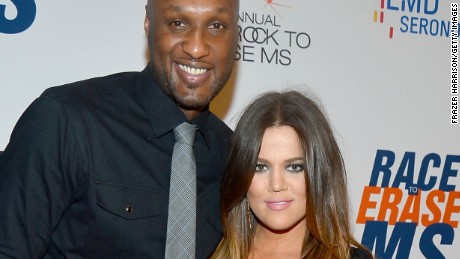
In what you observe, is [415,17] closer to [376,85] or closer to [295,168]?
[376,85]

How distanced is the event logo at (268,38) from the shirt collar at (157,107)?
2.44ft

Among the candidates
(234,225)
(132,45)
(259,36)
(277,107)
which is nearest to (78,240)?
(234,225)

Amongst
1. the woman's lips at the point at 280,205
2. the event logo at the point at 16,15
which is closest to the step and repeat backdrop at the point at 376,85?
the event logo at the point at 16,15

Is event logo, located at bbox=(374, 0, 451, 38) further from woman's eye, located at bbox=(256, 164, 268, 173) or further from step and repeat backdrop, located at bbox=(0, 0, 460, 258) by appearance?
woman's eye, located at bbox=(256, 164, 268, 173)

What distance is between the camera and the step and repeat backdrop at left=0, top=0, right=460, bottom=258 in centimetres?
230

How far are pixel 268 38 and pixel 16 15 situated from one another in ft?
2.60

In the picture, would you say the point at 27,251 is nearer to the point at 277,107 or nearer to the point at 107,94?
the point at 107,94

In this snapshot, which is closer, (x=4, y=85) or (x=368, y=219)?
(x=4, y=85)

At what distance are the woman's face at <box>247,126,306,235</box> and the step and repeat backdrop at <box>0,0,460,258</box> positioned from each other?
0.63 meters

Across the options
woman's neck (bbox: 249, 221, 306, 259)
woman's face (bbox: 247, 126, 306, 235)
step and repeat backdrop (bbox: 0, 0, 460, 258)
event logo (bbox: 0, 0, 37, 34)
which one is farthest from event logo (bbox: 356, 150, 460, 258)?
event logo (bbox: 0, 0, 37, 34)

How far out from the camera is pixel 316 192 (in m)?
1.61

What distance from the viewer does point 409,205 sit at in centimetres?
255

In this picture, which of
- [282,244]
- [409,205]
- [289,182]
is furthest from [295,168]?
[409,205]

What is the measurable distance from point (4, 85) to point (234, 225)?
76cm
